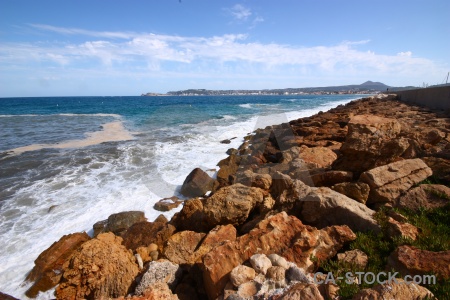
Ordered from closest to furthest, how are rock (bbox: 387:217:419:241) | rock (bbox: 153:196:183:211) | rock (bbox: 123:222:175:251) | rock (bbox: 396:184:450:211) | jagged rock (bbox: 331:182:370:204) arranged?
rock (bbox: 387:217:419:241), rock (bbox: 396:184:450:211), jagged rock (bbox: 331:182:370:204), rock (bbox: 123:222:175:251), rock (bbox: 153:196:183:211)

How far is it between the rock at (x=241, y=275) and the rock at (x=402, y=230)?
2.37 m

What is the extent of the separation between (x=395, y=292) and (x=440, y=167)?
4768 millimetres

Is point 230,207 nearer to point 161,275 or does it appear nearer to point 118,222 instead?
point 161,275

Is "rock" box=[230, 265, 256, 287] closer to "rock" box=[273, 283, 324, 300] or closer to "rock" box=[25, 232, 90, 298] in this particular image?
"rock" box=[273, 283, 324, 300]

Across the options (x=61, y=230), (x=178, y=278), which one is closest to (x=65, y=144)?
(x=61, y=230)

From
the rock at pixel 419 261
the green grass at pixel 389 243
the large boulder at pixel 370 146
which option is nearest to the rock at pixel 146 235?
the green grass at pixel 389 243

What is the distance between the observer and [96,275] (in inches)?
166

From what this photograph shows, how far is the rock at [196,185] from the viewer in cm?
923

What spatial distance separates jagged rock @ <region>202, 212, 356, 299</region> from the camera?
142 inches

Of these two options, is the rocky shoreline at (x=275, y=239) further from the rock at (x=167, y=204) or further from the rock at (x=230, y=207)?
the rock at (x=167, y=204)

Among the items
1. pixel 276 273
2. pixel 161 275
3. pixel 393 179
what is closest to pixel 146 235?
pixel 161 275

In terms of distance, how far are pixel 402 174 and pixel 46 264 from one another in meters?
7.80

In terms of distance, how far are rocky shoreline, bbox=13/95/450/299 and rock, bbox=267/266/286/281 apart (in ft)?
0.06

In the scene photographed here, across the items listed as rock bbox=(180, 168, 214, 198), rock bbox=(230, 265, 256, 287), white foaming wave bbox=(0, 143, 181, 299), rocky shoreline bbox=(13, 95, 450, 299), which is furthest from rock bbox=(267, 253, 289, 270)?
rock bbox=(180, 168, 214, 198)
